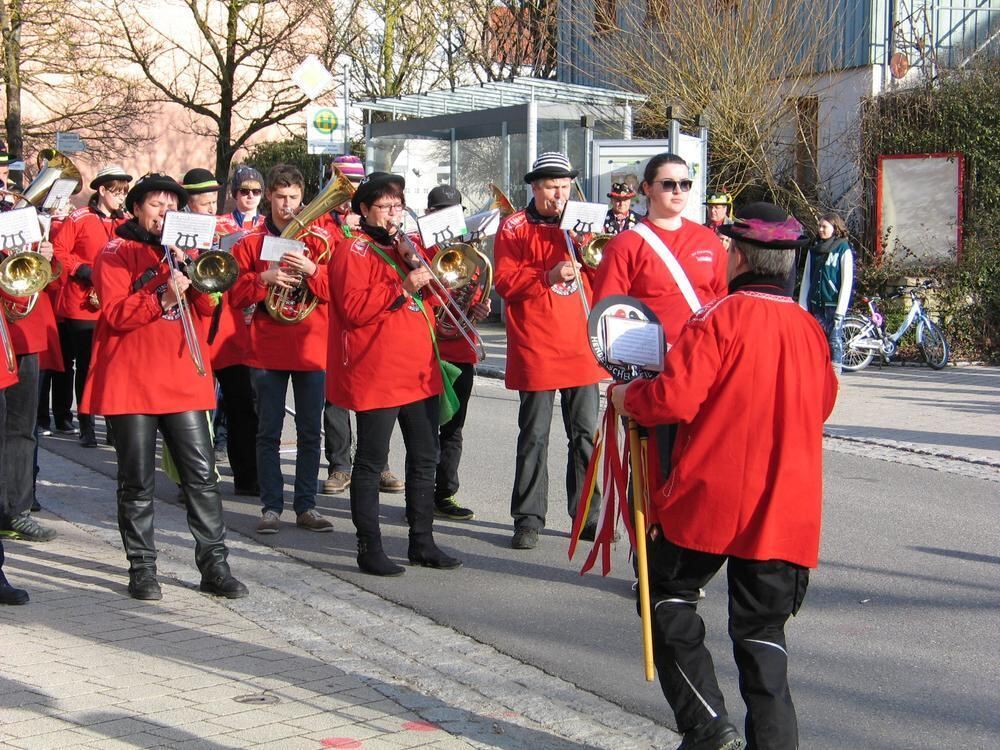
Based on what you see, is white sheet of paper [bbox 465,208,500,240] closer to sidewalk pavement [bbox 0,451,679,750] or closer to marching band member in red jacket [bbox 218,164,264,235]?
marching band member in red jacket [bbox 218,164,264,235]

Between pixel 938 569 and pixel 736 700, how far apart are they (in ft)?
7.43

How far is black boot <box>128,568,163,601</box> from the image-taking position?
6.26 m

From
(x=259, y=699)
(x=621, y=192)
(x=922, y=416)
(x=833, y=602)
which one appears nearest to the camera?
(x=259, y=699)

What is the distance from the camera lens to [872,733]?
4652 mm

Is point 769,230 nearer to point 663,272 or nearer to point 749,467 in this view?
point 749,467

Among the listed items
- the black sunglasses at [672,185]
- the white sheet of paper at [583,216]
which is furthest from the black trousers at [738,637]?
the white sheet of paper at [583,216]

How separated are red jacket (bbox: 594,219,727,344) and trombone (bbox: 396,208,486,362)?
3.28ft

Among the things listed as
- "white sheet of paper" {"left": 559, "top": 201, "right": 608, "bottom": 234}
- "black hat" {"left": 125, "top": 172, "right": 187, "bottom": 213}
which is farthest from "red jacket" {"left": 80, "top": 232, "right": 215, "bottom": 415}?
"white sheet of paper" {"left": 559, "top": 201, "right": 608, "bottom": 234}

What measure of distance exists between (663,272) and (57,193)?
4.57 meters

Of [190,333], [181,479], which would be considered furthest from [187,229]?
[181,479]

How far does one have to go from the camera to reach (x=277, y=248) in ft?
23.4

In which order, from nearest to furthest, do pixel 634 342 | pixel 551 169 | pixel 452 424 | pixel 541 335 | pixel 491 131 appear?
pixel 634 342, pixel 551 169, pixel 541 335, pixel 452 424, pixel 491 131

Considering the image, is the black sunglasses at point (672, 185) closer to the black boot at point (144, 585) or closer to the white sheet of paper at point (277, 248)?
the white sheet of paper at point (277, 248)

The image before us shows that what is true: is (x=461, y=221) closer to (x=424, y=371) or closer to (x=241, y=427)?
(x=424, y=371)
